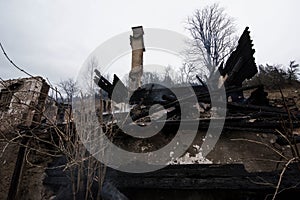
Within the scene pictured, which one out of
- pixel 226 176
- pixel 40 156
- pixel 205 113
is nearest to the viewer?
pixel 226 176

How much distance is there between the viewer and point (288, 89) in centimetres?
1142

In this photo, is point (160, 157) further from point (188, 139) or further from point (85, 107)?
point (85, 107)

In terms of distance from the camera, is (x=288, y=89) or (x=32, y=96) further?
(x=288, y=89)

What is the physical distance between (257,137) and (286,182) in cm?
136

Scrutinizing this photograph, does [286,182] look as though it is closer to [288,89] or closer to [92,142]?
[92,142]

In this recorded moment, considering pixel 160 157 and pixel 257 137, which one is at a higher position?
pixel 257 137

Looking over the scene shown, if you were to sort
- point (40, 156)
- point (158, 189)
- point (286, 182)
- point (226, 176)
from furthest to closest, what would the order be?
1. point (40, 156)
2. point (158, 189)
3. point (226, 176)
4. point (286, 182)

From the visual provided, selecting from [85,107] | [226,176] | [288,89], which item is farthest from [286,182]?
[288,89]

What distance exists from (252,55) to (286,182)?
4410mm

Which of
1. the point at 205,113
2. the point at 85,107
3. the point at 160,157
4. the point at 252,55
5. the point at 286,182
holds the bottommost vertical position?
the point at 286,182

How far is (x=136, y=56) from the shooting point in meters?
10.5

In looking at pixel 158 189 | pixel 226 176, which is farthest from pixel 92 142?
pixel 226 176

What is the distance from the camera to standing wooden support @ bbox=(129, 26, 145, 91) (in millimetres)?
9512

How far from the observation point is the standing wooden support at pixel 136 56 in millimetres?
9512
